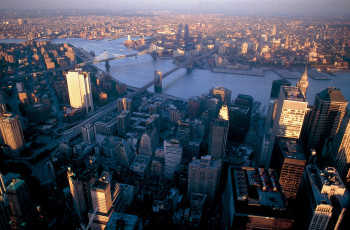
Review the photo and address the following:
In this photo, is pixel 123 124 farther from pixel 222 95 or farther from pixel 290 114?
pixel 290 114

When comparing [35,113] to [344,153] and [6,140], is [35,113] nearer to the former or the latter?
[6,140]

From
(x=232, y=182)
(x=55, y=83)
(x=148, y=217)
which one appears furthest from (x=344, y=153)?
(x=55, y=83)

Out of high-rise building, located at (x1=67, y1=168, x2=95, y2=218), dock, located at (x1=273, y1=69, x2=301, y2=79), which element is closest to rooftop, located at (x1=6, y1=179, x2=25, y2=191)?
high-rise building, located at (x1=67, y1=168, x2=95, y2=218)

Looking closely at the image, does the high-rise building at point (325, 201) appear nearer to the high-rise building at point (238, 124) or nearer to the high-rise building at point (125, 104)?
the high-rise building at point (238, 124)

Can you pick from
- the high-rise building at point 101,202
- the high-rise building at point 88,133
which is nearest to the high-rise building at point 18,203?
the high-rise building at point 101,202

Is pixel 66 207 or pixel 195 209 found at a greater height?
pixel 195 209


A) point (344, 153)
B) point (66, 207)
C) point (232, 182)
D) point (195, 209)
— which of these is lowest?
point (66, 207)
